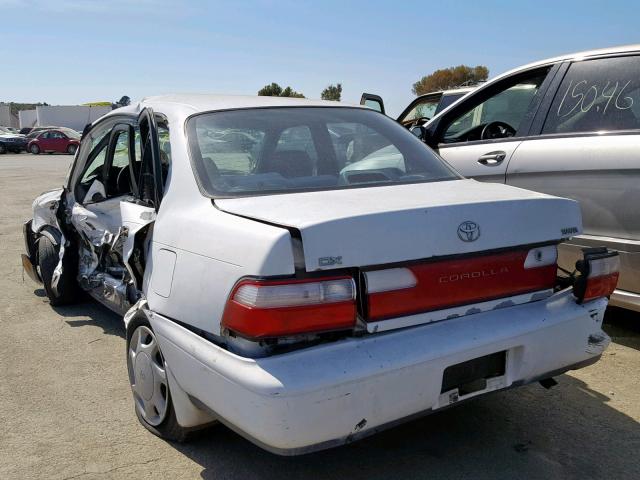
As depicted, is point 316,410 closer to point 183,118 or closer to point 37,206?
point 183,118

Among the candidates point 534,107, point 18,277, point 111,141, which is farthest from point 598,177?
point 18,277

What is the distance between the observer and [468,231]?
7.88 feet

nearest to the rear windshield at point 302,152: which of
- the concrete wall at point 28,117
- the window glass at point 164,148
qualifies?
the window glass at point 164,148

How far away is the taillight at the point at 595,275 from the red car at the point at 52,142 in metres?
38.0

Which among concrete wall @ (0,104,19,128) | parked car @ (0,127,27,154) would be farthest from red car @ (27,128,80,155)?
concrete wall @ (0,104,19,128)

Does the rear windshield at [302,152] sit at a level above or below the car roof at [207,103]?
below

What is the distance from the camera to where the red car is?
121 feet

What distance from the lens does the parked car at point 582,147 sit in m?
3.72

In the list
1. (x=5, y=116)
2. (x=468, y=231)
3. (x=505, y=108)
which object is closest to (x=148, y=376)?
(x=468, y=231)

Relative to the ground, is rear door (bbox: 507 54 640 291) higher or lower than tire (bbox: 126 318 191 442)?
higher

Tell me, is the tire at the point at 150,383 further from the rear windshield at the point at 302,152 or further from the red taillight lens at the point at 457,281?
the red taillight lens at the point at 457,281

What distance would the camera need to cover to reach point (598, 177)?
384 centimetres

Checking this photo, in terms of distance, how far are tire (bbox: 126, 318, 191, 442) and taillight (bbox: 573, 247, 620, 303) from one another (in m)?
1.82

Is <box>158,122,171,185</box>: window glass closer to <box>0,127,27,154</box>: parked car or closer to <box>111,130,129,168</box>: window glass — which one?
<box>111,130,129,168</box>: window glass
